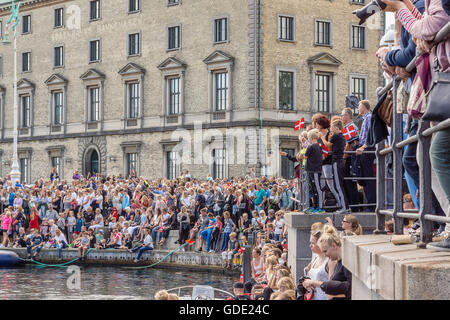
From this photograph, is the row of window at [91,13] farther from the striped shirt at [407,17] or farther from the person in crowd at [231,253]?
the striped shirt at [407,17]

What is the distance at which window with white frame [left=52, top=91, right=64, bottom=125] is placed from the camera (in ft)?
193

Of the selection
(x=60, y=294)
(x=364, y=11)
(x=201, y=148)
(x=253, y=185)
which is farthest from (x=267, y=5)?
(x=364, y=11)

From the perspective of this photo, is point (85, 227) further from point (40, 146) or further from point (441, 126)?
point (441, 126)

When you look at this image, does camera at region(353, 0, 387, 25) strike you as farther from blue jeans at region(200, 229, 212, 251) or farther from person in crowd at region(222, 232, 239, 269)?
blue jeans at region(200, 229, 212, 251)

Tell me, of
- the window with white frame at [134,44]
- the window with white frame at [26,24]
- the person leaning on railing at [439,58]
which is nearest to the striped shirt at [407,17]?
the person leaning on railing at [439,58]

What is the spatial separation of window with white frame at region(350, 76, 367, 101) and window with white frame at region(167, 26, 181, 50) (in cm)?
1096

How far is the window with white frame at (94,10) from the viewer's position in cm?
5586

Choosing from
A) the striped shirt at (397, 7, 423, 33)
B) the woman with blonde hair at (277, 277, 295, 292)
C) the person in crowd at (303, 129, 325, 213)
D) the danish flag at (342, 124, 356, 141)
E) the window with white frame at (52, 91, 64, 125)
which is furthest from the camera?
the window with white frame at (52, 91, 64, 125)

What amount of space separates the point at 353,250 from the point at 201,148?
140 ft

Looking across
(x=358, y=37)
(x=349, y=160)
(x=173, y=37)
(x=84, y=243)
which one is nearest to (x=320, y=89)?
(x=358, y=37)

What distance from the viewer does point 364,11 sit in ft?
20.8

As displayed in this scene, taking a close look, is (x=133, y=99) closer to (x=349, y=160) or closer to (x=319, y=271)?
(x=349, y=160)

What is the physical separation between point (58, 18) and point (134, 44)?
8.48m

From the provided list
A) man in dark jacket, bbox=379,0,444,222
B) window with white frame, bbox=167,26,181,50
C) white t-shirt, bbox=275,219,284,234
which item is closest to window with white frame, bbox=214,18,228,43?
window with white frame, bbox=167,26,181,50
